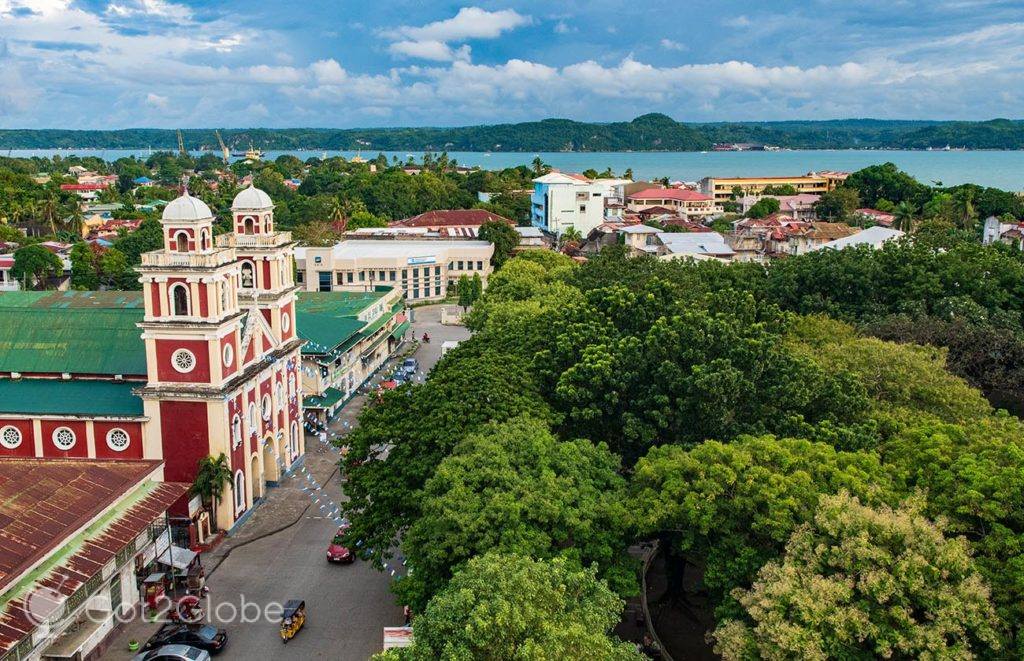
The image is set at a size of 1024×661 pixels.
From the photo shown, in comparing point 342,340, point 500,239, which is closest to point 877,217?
point 500,239

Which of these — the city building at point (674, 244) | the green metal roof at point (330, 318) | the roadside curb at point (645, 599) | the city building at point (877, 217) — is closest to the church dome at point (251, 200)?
the green metal roof at point (330, 318)

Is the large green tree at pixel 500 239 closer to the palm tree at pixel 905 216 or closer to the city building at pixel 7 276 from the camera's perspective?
the city building at pixel 7 276

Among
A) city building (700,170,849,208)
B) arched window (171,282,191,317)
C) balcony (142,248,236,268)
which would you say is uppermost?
city building (700,170,849,208)

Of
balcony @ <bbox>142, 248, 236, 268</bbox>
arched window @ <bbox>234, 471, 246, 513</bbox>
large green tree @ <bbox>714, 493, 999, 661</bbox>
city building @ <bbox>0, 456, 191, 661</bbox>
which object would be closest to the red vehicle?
city building @ <bbox>0, 456, 191, 661</bbox>

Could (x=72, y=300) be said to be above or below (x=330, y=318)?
above

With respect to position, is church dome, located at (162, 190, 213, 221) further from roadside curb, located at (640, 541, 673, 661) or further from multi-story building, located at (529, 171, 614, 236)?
multi-story building, located at (529, 171, 614, 236)

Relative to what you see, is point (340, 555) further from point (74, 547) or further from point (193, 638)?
point (74, 547)

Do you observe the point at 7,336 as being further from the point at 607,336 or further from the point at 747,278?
the point at 747,278
